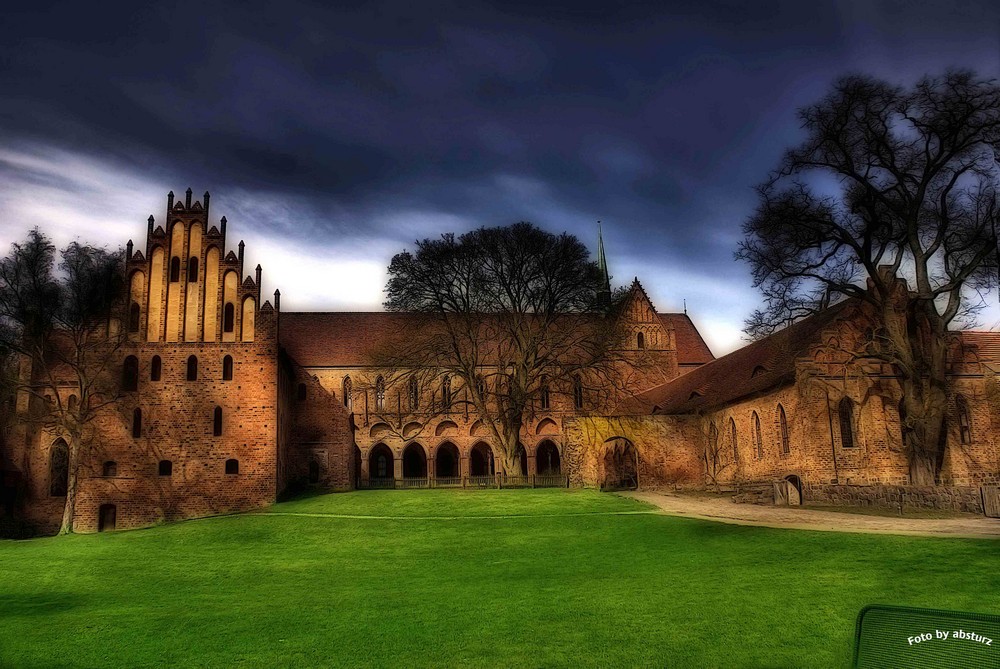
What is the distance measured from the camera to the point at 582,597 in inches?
559

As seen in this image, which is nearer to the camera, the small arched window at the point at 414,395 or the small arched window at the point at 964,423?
the small arched window at the point at 964,423

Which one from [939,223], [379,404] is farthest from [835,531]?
[379,404]

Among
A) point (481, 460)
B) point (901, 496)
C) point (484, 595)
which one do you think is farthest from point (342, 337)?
point (484, 595)

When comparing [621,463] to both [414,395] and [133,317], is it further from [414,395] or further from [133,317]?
[133,317]

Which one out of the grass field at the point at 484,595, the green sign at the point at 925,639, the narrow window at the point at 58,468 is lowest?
the grass field at the point at 484,595

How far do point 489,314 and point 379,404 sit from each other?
12392 mm

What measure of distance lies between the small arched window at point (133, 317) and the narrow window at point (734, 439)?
26.5 m

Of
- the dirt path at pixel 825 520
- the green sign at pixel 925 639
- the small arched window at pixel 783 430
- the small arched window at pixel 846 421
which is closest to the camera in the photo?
the green sign at pixel 925 639

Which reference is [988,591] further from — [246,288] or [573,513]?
[246,288]

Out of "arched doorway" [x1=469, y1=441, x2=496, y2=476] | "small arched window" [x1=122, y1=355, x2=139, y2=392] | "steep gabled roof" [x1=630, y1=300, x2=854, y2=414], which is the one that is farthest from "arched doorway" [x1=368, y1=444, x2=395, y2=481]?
"small arched window" [x1=122, y1=355, x2=139, y2=392]

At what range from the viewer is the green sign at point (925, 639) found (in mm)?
4738

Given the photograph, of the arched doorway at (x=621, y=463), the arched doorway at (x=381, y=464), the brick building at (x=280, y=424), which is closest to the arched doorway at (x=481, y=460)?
the arched doorway at (x=381, y=464)

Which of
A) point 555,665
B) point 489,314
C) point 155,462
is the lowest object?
point 555,665

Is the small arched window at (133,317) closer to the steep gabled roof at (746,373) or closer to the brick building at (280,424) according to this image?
the brick building at (280,424)
